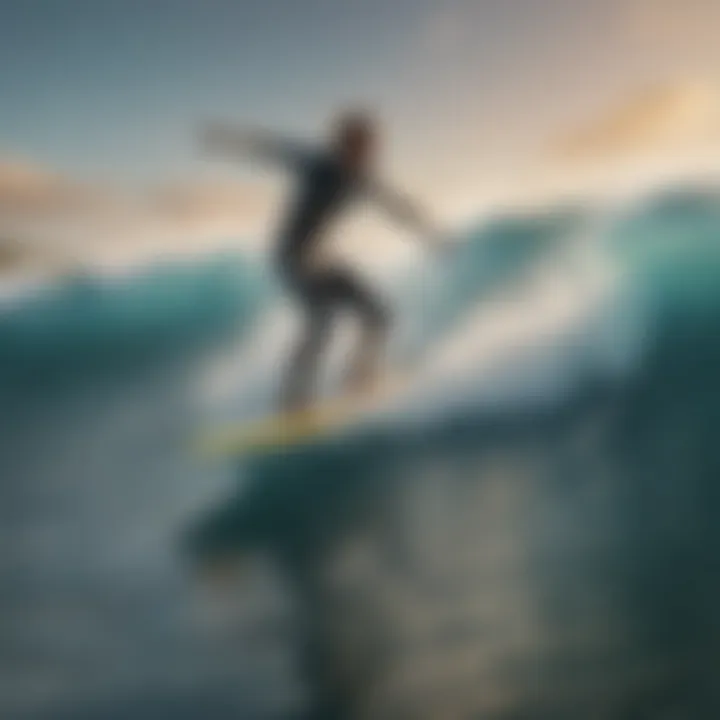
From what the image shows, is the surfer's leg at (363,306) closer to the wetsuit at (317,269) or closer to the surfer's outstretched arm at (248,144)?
the wetsuit at (317,269)

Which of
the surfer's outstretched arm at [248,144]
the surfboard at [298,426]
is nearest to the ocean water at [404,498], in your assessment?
the surfboard at [298,426]

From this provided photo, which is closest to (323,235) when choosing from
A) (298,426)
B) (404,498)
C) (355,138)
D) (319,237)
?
(319,237)

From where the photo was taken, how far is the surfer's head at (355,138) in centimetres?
146

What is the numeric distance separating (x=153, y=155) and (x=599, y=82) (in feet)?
1.95

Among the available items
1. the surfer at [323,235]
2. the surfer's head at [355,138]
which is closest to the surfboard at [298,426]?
the surfer at [323,235]

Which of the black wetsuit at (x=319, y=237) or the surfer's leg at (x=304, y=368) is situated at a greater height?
the black wetsuit at (x=319, y=237)

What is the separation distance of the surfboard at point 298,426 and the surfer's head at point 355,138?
0.93 feet

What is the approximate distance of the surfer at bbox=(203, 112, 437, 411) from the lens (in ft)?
4.76

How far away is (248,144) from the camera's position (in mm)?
1478

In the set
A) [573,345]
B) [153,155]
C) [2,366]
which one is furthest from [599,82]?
[2,366]

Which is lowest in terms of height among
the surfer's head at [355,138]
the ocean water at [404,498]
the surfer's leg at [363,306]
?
the ocean water at [404,498]

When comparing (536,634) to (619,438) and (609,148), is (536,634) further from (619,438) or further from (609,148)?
(609,148)

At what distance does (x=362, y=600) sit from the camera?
140 centimetres

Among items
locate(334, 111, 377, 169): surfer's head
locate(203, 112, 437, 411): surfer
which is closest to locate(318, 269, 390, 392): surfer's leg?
locate(203, 112, 437, 411): surfer
